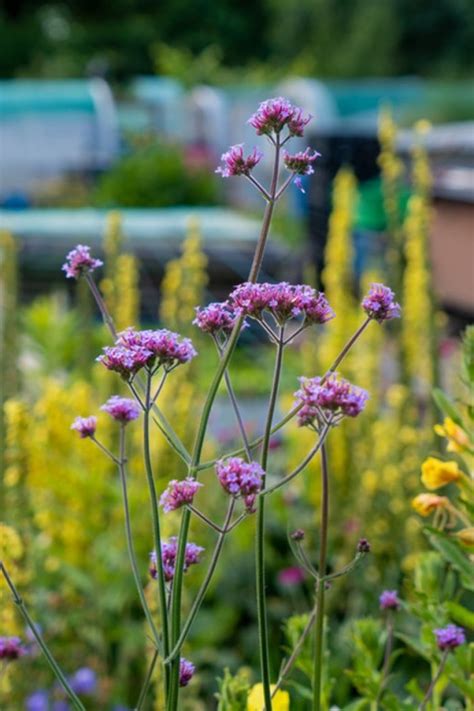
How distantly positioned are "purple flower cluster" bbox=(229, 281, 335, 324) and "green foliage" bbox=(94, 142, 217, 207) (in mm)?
13914

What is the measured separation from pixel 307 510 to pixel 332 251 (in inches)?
27.0

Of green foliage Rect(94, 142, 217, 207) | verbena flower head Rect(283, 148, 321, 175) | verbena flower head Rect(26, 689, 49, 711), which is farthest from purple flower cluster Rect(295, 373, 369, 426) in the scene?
green foliage Rect(94, 142, 217, 207)

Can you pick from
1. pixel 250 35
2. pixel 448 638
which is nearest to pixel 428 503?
pixel 448 638

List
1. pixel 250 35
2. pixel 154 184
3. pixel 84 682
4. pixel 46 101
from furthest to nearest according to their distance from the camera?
pixel 250 35
pixel 46 101
pixel 154 184
pixel 84 682

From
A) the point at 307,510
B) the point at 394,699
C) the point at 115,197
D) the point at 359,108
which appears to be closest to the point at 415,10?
the point at 359,108

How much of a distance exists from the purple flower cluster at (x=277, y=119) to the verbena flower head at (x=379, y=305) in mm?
122

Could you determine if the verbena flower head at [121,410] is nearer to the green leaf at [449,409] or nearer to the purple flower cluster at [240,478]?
the purple flower cluster at [240,478]

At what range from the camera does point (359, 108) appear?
1906 centimetres

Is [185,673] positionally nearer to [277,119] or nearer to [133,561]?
[133,561]

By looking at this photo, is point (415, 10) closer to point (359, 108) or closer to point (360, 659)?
point (359, 108)

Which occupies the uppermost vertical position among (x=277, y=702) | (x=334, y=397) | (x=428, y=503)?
(x=334, y=397)

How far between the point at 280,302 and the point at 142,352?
101 mm

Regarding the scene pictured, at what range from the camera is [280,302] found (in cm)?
93

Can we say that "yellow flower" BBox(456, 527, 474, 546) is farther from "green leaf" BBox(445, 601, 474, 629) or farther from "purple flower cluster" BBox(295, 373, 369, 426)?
"purple flower cluster" BBox(295, 373, 369, 426)
